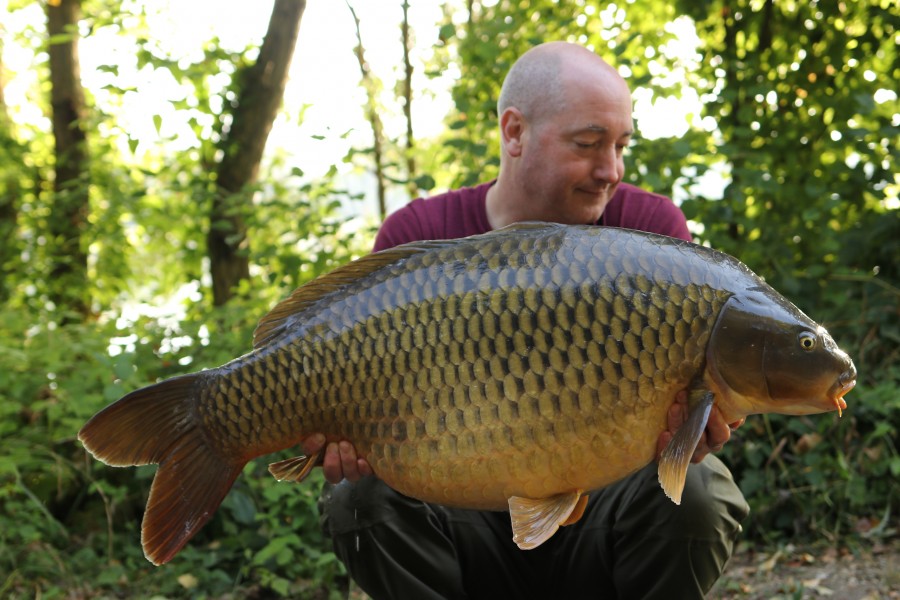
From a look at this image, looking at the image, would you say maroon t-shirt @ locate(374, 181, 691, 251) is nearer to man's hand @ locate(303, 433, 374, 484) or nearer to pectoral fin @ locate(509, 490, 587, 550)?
man's hand @ locate(303, 433, 374, 484)

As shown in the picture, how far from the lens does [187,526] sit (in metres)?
1.48

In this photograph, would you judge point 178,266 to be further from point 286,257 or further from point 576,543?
point 576,543

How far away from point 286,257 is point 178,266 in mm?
1769

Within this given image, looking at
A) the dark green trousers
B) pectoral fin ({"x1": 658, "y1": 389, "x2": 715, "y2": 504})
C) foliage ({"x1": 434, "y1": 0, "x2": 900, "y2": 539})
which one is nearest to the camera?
pectoral fin ({"x1": 658, "y1": 389, "x2": 715, "y2": 504})

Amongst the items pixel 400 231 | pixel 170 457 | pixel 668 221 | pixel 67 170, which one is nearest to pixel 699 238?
pixel 668 221

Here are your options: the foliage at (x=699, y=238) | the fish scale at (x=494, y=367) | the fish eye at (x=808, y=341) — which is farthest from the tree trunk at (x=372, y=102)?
the fish eye at (x=808, y=341)

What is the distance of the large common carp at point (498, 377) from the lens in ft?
4.37

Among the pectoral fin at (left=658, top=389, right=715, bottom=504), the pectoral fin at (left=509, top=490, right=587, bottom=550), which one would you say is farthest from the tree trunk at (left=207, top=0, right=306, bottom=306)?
the pectoral fin at (left=658, top=389, right=715, bottom=504)

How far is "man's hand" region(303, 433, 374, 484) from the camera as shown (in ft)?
4.94

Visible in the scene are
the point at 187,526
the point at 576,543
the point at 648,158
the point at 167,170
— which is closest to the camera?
the point at 187,526

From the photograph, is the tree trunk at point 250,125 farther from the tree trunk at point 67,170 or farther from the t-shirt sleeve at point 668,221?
the t-shirt sleeve at point 668,221

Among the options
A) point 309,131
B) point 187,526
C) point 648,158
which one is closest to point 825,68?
point 648,158

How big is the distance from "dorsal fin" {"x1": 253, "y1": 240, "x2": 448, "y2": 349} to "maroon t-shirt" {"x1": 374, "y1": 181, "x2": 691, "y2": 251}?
0.46 meters

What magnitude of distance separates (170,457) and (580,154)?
2.94 feet
